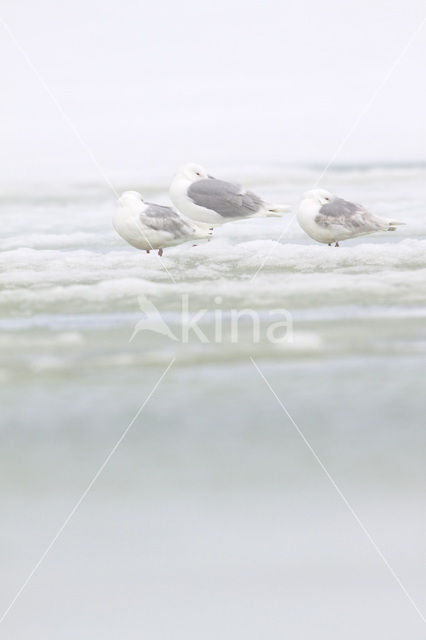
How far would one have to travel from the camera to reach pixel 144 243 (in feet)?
3.96

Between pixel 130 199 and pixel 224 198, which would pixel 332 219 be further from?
pixel 130 199

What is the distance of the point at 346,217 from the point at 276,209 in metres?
0.08

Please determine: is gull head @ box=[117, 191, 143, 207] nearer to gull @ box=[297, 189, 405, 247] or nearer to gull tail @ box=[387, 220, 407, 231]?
gull @ box=[297, 189, 405, 247]

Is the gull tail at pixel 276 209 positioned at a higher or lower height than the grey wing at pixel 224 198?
lower

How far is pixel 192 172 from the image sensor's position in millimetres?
1229

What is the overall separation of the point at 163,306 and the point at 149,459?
0.23 metres

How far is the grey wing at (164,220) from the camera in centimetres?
120

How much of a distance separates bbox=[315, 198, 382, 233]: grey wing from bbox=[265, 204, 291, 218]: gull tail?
4cm

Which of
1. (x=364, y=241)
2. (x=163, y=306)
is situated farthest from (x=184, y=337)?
(x=364, y=241)

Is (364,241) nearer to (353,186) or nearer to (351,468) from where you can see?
(353,186)

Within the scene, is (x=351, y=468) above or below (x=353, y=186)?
below

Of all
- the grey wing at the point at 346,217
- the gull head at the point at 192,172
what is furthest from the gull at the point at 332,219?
the gull head at the point at 192,172

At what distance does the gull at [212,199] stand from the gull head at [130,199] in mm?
39

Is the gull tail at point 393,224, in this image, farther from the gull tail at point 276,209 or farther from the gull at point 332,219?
the gull tail at point 276,209
